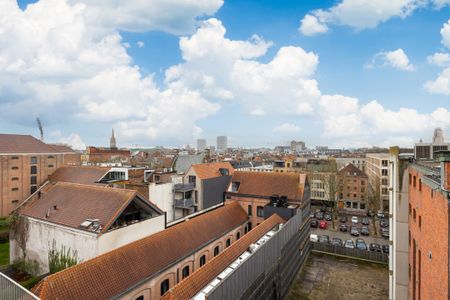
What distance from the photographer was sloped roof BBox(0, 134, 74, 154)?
51.5m

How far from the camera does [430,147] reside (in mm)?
18766

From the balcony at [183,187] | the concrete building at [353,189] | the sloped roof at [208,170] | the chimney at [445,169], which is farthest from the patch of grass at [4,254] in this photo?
the concrete building at [353,189]

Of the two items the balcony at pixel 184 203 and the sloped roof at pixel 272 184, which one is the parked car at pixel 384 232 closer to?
the sloped roof at pixel 272 184

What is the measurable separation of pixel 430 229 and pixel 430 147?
989 centimetres

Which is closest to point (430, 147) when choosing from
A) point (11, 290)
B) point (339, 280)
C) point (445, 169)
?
point (445, 169)

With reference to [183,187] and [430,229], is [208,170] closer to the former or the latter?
[183,187]

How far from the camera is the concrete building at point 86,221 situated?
20.0 metres

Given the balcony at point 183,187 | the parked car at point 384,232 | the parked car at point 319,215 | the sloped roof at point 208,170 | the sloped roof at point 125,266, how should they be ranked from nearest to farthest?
the sloped roof at point 125,266
the balcony at point 183,187
the sloped roof at point 208,170
the parked car at point 384,232
the parked car at point 319,215

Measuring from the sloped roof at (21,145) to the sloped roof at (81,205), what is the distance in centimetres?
3553

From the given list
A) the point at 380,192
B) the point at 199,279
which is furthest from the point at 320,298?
the point at 380,192

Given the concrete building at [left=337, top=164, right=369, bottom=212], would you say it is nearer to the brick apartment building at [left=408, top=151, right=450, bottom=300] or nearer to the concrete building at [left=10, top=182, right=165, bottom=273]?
the brick apartment building at [left=408, top=151, right=450, bottom=300]

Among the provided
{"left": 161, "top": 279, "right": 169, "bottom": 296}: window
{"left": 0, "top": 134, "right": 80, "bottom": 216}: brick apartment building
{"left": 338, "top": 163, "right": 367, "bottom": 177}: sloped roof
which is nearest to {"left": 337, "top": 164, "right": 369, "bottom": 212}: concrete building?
{"left": 338, "top": 163, "right": 367, "bottom": 177}: sloped roof

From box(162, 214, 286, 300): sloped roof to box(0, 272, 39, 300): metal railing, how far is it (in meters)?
5.99

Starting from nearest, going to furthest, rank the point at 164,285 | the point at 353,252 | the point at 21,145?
the point at 164,285, the point at 353,252, the point at 21,145
